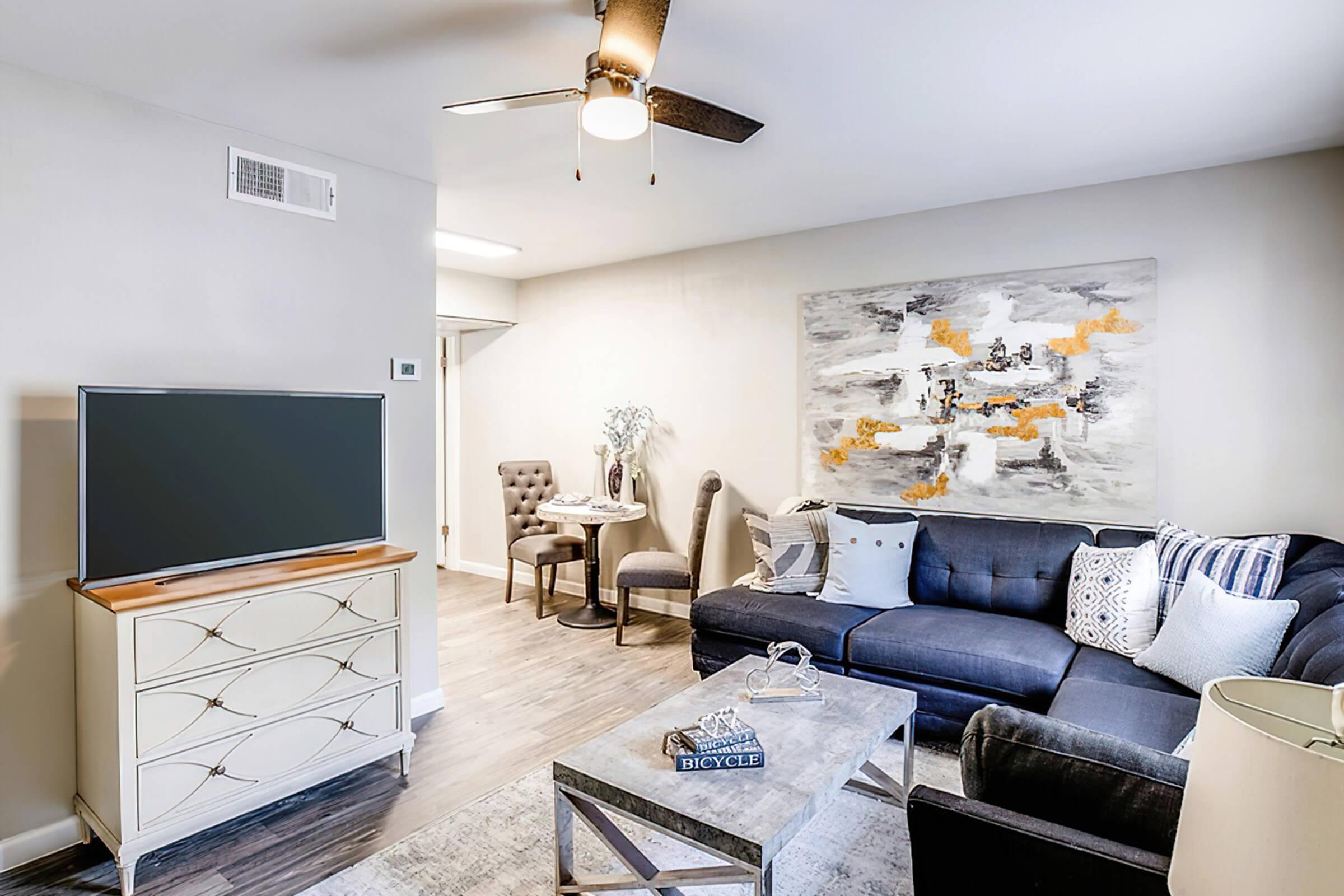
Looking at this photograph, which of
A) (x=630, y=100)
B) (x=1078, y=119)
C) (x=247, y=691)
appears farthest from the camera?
(x=1078, y=119)

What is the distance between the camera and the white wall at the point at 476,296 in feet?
18.3

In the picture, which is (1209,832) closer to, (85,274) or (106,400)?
(106,400)

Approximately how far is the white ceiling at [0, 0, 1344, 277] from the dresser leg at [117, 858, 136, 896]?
249 cm

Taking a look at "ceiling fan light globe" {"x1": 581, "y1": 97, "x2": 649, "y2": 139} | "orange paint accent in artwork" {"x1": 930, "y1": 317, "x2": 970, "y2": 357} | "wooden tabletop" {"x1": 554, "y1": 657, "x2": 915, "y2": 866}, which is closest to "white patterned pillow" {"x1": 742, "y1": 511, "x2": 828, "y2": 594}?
"orange paint accent in artwork" {"x1": 930, "y1": 317, "x2": 970, "y2": 357}

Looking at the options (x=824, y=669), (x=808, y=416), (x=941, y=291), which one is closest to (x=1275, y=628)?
(x=824, y=669)

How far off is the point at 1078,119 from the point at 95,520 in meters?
3.78

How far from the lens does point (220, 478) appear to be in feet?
8.57

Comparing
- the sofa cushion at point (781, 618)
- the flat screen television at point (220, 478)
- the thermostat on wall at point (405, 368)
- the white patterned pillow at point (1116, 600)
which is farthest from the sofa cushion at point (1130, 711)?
the thermostat on wall at point (405, 368)

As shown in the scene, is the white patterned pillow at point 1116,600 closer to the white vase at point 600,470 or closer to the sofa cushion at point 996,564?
the sofa cushion at point 996,564

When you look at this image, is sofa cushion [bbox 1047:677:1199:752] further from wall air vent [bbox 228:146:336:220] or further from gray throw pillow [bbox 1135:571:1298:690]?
wall air vent [bbox 228:146:336:220]

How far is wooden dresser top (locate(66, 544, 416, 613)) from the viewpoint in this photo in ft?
7.48

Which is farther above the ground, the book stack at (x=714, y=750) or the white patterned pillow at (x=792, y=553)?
the white patterned pillow at (x=792, y=553)

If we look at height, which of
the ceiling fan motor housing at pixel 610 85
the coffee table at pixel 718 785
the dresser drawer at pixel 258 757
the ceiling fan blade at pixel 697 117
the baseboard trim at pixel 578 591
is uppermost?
the ceiling fan blade at pixel 697 117

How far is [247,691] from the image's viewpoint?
2.48 meters
